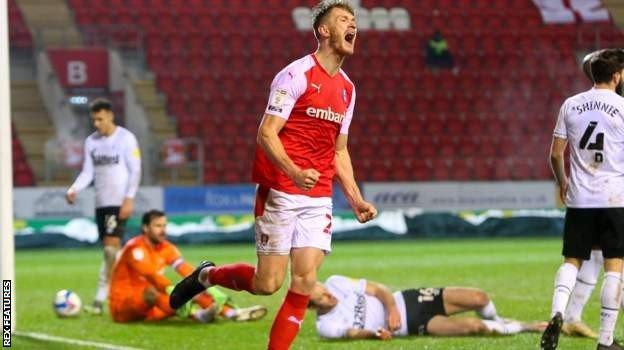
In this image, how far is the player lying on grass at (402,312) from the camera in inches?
358

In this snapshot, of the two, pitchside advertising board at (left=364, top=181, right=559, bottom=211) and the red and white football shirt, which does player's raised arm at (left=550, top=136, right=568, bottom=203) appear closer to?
the red and white football shirt

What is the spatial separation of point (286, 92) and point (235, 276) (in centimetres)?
124

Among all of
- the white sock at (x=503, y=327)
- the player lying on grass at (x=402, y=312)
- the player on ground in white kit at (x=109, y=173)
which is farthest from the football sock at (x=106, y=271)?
the white sock at (x=503, y=327)

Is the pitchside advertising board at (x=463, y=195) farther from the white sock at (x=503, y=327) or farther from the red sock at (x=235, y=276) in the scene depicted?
the red sock at (x=235, y=276)

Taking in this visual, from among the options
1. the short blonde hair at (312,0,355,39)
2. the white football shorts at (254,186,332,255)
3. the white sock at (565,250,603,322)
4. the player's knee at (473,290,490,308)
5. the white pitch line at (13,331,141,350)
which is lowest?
the white pitch line at (13,331,141,350)

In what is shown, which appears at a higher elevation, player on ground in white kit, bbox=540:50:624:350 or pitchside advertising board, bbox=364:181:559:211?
player on ground in white kit, bbox=540:50:624:350

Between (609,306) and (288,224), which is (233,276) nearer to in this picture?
(288,224)

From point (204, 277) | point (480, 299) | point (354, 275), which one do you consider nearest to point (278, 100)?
point (204, 277)

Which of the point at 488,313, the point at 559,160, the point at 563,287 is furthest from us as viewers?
the point at 488,313

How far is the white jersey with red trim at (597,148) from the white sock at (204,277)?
2319 mm

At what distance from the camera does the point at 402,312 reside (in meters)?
9.18

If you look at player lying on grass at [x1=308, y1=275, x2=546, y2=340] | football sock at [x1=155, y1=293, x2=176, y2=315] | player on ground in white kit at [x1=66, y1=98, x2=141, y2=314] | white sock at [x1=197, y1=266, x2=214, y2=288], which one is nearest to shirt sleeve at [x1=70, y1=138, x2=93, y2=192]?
player on ground in white kit at [x1=66, y1=98, x2=141, y2=314]

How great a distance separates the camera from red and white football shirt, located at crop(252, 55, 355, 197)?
675 cm

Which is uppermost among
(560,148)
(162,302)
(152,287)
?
(560,148)
